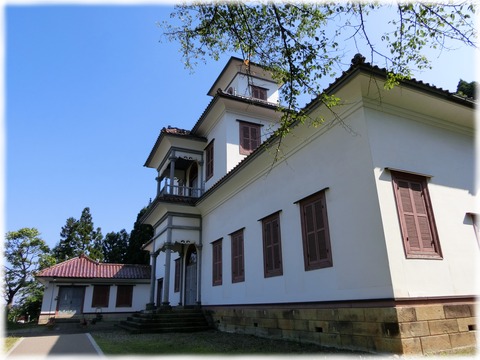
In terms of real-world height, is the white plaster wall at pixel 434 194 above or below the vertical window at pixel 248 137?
below

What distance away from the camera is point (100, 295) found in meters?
24.3

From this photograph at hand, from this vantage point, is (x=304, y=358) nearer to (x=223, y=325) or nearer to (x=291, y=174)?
(x=291, y=174)

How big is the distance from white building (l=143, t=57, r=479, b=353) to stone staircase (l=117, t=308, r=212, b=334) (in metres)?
2.18

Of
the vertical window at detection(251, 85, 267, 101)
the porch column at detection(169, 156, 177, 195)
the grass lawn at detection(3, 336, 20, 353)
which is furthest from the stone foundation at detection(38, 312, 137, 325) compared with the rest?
the vertical window at detection(251, 85, 267, 101)

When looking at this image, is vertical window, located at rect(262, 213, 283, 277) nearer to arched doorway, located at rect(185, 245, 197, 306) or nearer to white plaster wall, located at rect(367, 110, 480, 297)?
white plaster wall, located at rect(367, 110, 480, 297)

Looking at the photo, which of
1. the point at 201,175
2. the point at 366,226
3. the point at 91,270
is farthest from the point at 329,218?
the point at 91,270

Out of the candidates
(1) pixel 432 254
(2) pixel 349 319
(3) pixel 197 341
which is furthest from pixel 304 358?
(3) pixel 197 341

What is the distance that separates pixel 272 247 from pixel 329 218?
8.37 feet

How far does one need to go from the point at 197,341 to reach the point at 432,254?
6.72 m

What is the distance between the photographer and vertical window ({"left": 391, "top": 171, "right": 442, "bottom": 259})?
6.40m

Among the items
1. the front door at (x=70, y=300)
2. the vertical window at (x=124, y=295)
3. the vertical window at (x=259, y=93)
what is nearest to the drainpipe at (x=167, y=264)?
the vertical window at (x=259, y=93)

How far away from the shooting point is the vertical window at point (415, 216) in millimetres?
6398

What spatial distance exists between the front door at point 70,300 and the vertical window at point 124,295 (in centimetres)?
246

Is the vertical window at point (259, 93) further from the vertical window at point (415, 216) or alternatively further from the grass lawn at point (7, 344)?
the grass lawn at point (7, 344)
